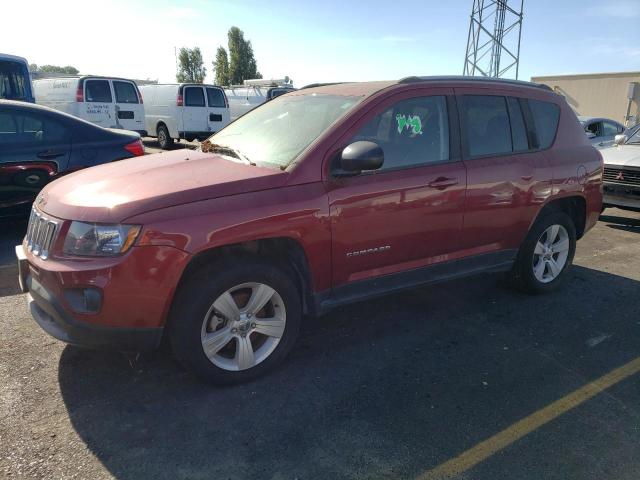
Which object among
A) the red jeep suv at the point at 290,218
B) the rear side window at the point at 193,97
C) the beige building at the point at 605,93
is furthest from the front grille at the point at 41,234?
the beige building at the point at 605,93

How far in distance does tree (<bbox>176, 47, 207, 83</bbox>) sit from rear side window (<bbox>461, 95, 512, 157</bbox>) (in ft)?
226

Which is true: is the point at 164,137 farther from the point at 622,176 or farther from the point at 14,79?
the point at 622,176

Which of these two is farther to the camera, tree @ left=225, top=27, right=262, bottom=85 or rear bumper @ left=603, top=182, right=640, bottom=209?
tree @ left=225, top=27, right=262, bottom=85

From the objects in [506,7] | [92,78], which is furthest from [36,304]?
[506,7]

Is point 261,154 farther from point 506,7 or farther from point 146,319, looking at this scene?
point 506,7

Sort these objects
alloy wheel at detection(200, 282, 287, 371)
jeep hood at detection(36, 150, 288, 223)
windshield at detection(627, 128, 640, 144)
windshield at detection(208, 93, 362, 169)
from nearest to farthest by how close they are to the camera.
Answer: jeep hood at detection(36, 150, 288, 223) < alloy wheel at detection(200, 282, 287, 371) < windshield at detection(208, 93, 362, 169) < windshield at detection(627, 128, 640, 144)

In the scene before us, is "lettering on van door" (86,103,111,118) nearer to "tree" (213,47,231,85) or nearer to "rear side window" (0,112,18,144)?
"rear side window" (0,112,18,144)

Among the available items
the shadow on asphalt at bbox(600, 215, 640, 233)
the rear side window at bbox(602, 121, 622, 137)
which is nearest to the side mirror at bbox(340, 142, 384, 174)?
the shadow on asphalt at bbox(600, 215, 640, 233)

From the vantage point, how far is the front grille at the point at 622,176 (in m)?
7.29

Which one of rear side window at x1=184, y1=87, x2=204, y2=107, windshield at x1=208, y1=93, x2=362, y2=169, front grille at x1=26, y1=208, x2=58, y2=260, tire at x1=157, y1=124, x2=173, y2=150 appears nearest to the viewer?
front grille at x1=26, y1=208, x2=58, y2=260

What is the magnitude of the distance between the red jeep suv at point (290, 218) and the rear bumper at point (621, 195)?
3620 mm

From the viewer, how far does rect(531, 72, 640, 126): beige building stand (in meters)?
26.2

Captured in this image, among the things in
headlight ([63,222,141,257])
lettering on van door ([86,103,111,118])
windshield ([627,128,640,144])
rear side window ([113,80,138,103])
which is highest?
rear side window ([113,80,138,103])

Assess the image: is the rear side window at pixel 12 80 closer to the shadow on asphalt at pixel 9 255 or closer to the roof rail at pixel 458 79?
the shadow on asphalt at pixel 9 255
